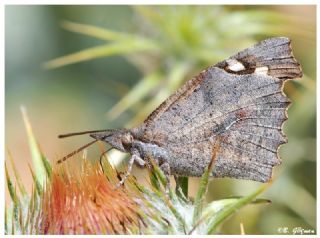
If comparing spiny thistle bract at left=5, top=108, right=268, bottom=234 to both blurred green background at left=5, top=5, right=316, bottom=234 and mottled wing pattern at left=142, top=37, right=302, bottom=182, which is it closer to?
mottled wing pattern at left=142, top=37, right=302, bottom=182

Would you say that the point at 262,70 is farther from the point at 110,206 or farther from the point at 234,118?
the point at 110,206

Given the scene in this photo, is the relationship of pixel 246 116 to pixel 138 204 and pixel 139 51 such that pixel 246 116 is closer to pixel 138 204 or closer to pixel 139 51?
pixel 138 204

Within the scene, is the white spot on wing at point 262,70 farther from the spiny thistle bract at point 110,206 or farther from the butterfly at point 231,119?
the spiny thistle bract at point 110,206

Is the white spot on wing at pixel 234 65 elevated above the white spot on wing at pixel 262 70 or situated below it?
above

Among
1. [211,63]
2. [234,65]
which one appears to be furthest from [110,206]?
[211,63]

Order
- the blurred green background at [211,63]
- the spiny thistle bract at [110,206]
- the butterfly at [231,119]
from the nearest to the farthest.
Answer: the spiny thistle bract at [110,206] < the butterfly at [231,119] < the blurred green background at [211,63]

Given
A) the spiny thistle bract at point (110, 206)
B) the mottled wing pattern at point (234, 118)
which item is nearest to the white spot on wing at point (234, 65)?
the mottled wing pattern at point (234, 118)

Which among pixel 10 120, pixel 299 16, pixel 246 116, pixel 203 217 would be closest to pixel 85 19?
pixel 10 120
